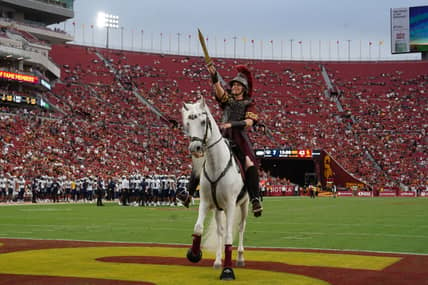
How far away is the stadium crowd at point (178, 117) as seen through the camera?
51.1m

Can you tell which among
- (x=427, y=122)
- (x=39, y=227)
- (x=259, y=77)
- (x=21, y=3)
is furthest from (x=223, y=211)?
(x=259, y=77)

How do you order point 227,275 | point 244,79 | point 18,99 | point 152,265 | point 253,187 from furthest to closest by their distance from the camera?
point 18,99 → point 244,79 → point 253,187 → point 152,265 → point 227,275

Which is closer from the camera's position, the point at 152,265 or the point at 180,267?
the point at 180,267

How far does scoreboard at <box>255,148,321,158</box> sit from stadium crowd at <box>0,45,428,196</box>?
2.69m

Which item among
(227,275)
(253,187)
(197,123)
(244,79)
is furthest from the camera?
(244,79)

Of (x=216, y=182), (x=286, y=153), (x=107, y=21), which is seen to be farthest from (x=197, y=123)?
(x=107, y=21)

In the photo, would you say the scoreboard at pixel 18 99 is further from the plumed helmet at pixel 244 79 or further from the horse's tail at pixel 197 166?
the horse's tail at pixel 197 166

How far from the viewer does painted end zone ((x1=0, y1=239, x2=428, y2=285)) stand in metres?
8.46

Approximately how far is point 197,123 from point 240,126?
1689mm

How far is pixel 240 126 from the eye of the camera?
10.3 meters

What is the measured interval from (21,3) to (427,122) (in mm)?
50300

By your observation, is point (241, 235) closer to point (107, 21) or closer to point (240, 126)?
point (240, 126)

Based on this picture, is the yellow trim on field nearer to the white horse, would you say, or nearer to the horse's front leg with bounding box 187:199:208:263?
the horse's front leg with bounding box 187:199:208:263

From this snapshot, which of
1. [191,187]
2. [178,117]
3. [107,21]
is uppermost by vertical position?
[107,21]
